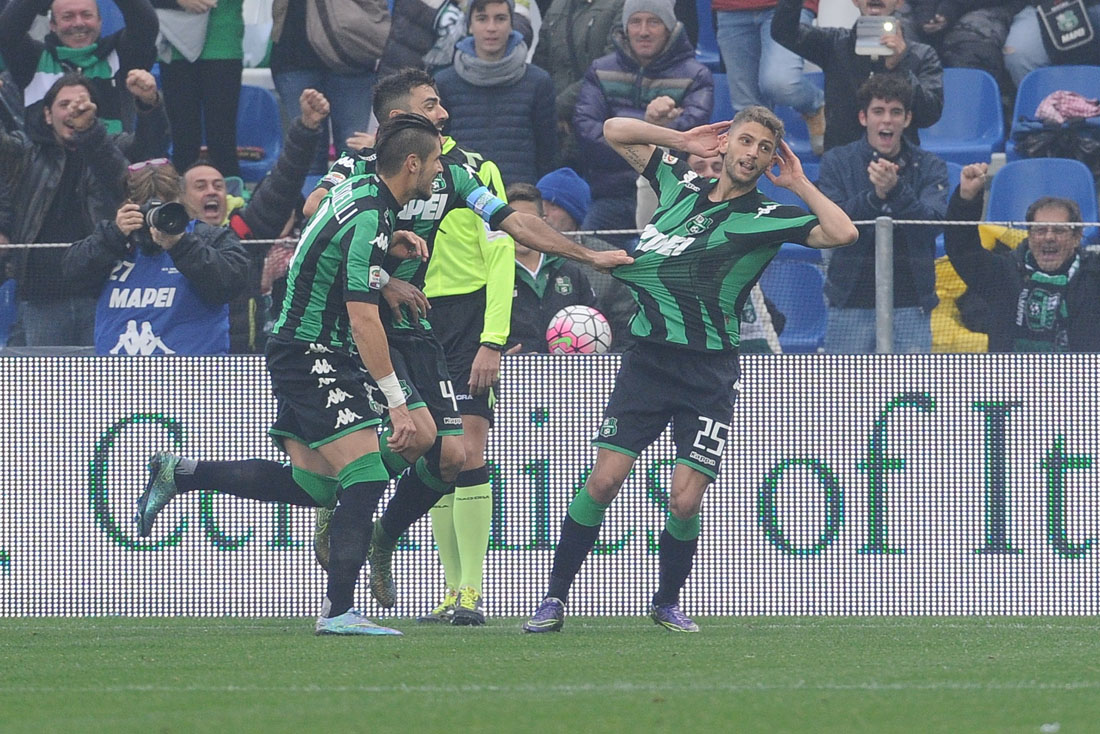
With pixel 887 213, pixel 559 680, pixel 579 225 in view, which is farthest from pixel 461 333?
pixel 579 225

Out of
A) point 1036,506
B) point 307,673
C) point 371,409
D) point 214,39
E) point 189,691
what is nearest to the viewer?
point 189,691

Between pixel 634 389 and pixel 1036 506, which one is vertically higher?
pixel 634 389

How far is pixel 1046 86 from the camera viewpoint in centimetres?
1392

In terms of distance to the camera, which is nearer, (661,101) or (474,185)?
(474,185)

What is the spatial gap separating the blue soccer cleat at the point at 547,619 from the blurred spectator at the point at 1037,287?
9.66ft

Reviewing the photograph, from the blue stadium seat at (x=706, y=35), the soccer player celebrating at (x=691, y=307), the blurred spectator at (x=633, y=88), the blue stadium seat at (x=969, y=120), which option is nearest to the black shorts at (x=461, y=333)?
the soccer player celebrating at (x=691, y=307)

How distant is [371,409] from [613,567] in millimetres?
2378

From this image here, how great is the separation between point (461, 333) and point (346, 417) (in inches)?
47.7

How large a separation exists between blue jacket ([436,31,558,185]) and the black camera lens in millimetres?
2836

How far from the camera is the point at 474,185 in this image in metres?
7.95

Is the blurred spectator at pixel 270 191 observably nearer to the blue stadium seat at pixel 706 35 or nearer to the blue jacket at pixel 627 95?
the blue jacket at pixel 627 95

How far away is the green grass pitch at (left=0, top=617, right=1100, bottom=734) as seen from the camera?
5188mm

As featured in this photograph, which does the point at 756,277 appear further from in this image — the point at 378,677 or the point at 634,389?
the point at 378,677

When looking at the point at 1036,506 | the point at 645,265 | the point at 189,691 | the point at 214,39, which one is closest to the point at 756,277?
the point at 645,265
